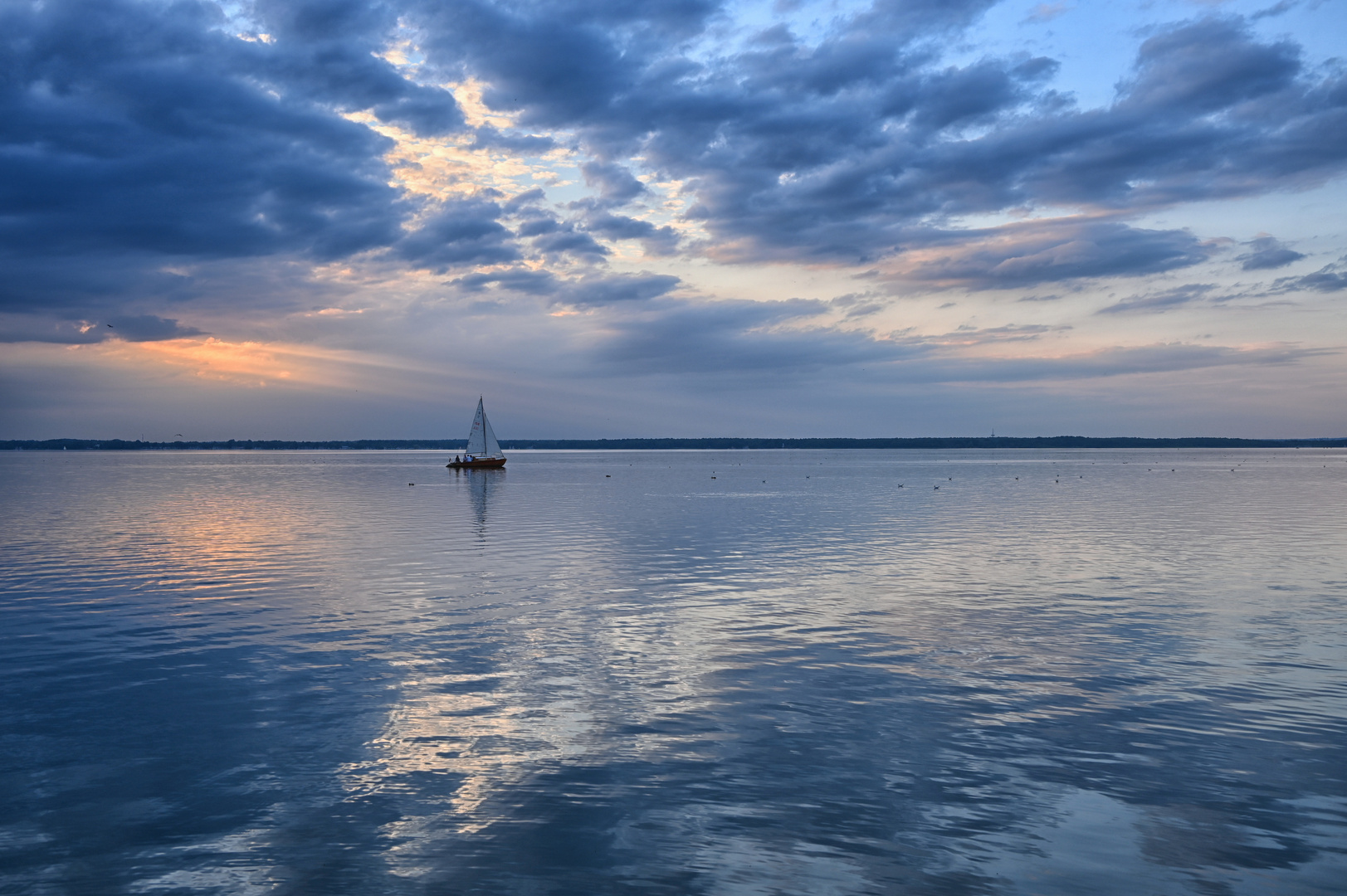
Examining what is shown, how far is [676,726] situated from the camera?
15.9m

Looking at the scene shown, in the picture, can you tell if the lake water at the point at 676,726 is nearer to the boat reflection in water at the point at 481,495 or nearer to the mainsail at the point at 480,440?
the boat reflection in water at the point at 481,495

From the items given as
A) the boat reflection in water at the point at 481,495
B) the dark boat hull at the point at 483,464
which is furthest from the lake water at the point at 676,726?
the dark boat hull at the point at 483,464

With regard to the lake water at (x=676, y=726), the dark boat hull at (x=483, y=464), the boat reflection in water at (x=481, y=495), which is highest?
the dark boat hull at (x=483, y=464)

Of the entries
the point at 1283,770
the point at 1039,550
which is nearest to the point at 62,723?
the point at 1283,770

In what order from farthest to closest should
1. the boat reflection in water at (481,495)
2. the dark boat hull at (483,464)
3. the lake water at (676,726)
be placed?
the dark boat hull at (483,464), the boat reflection in water at (481,495), the lake water at (676,726)

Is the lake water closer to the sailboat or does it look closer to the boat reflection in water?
the boat reflection in water

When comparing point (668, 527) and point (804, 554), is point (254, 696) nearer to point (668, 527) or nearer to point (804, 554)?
point (804, 554)

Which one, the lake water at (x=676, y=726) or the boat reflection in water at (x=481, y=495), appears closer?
the lake water at (x=676, y=726)

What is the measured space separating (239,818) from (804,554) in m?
30.9

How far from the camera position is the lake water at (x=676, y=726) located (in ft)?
35.1

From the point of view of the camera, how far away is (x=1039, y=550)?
4203 centimetres

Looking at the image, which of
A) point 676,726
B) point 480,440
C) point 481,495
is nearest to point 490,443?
point 480,440

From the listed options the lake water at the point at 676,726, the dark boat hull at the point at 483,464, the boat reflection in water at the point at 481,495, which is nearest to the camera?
the lake water at the point at 676,726

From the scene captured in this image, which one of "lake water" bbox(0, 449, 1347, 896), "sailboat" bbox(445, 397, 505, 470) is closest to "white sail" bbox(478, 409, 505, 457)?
"sailboat" bbox(445, 397, 505, 470)
